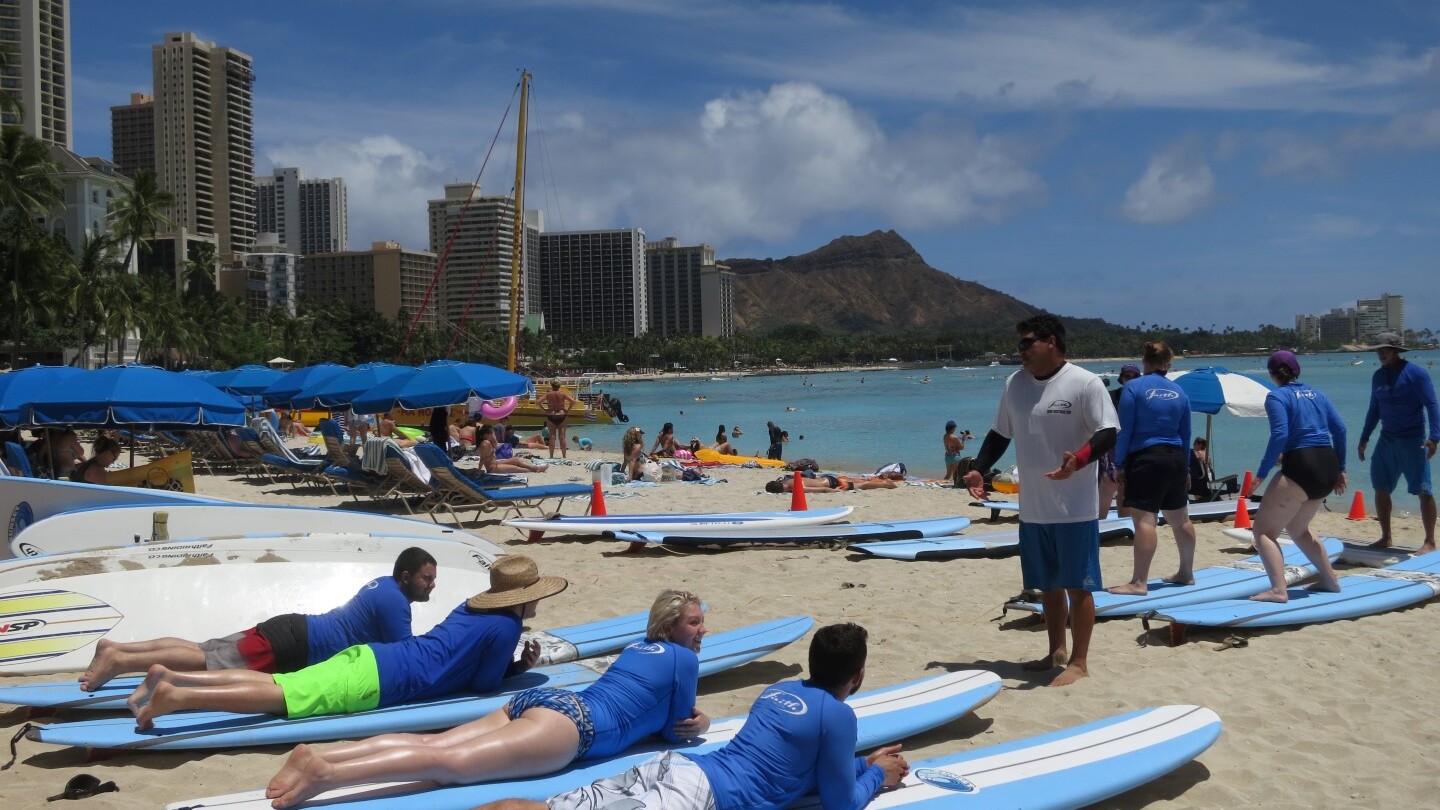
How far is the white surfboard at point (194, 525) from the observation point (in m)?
7.27

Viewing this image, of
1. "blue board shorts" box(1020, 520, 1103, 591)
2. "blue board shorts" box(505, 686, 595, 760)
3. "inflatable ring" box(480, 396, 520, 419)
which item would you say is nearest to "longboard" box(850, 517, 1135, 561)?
"blue board shorts" box(1020, 520, 1103, 591)

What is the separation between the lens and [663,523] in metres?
10.6

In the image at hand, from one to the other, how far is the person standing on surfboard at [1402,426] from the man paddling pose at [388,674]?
22.6ft

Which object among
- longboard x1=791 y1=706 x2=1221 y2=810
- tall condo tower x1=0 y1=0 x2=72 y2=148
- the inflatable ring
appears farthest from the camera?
tall condo tower x1=0 y1=0 x2=72 y2=148

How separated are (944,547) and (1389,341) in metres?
3.77

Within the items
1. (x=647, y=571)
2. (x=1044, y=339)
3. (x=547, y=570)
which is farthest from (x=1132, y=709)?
(x=547, y=570)

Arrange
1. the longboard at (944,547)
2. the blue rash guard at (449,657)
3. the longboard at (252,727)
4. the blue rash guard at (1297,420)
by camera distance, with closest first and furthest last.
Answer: the longboard at (252,727) < the blue rash guard at (449,657) < the blue rash guard at (1297,420) < the longboard at (944,547)

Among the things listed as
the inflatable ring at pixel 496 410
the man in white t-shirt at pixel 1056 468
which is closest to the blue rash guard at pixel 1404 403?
the man in white t-shirt at pixel 1056 468

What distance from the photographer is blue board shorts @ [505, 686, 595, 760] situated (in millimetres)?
3631

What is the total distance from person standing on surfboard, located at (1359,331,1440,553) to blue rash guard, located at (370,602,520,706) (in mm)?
6923

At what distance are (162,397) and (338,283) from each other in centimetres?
15606

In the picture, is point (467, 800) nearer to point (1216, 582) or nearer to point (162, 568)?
point (162, 568)

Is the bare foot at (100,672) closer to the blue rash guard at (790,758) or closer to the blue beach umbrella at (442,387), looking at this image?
the blue rash guard at (790,758)

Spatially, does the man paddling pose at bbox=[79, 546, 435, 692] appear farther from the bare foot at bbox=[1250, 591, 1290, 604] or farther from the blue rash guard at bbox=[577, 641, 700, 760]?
the bare foot at bbox=[1250, 591, 1290, 604]
